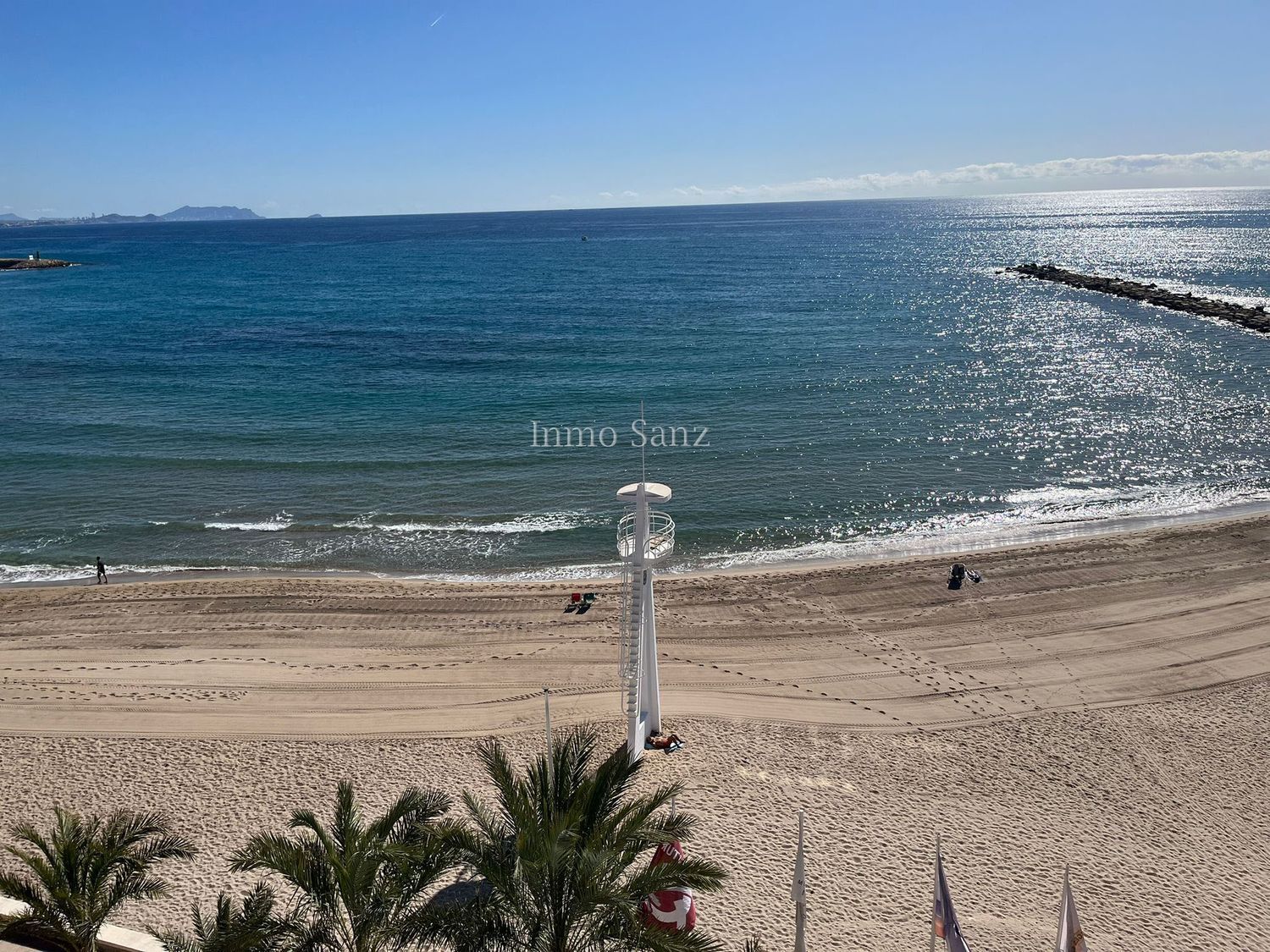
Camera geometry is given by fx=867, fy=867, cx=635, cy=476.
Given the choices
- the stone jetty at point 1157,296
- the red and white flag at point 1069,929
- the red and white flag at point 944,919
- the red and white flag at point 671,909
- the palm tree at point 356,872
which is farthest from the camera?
the stone jetty at point 1157,296

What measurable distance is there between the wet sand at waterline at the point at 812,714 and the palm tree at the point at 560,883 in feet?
12.4

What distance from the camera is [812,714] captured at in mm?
17438

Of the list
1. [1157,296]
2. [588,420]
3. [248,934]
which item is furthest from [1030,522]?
[1157,296]

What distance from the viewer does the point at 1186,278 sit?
83.1 meters

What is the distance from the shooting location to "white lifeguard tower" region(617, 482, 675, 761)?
14.1 m

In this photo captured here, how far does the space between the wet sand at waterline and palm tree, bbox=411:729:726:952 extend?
3.79 metres

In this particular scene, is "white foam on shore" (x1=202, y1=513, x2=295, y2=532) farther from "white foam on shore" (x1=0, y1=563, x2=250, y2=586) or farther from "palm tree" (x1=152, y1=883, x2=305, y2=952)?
"palm tree" (x1=152, y1=883, x2=305, y2=952)

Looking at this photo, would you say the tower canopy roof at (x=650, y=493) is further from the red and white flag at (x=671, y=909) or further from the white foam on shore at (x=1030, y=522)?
the white foam on shore at (x=1030, y=522)

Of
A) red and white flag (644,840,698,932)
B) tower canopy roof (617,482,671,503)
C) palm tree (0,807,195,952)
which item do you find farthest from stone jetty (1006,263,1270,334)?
palm tree (0,807,195,952)

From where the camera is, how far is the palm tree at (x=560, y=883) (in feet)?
27.9

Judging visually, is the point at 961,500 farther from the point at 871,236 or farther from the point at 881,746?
the point at 871,236

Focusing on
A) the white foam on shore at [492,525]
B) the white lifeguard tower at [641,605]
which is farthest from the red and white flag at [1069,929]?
the white foam on shore at [492,525]

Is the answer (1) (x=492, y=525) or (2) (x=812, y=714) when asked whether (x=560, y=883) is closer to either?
(2) (x=812, y=714)

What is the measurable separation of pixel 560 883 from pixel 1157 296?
7559 centimetres
